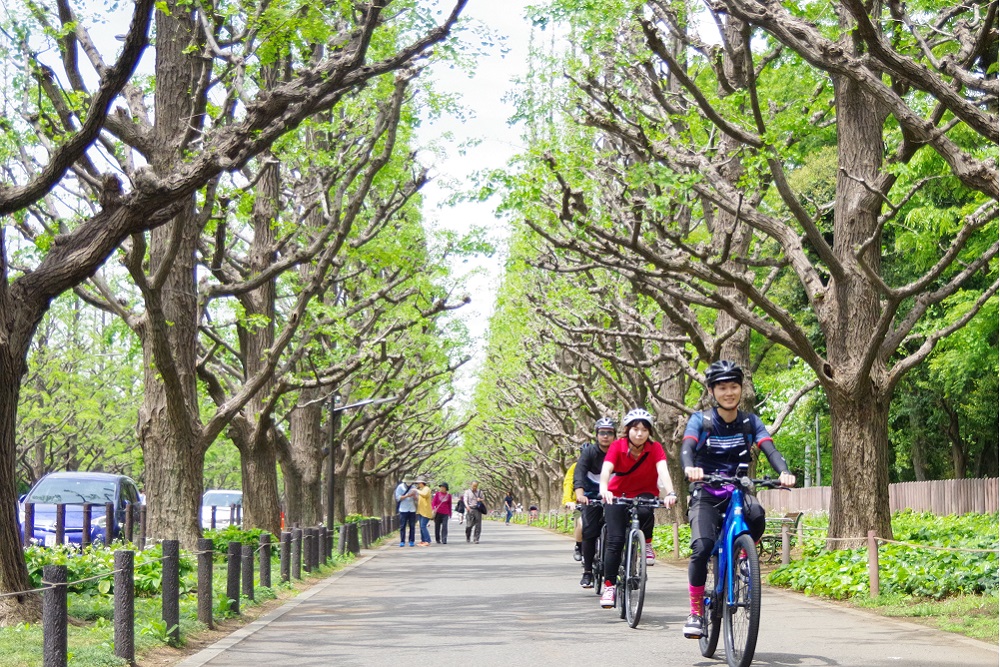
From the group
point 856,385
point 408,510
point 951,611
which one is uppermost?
point 856,385

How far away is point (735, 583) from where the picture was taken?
804 centimetres

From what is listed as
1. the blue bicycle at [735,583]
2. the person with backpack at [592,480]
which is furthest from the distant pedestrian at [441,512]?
the blue bicycle at [735,583]

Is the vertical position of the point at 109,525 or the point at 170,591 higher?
the point at 170,591

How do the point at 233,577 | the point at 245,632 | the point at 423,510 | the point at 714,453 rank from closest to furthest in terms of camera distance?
the point at 714,453
the point at 245,632
the point at 233,577
the point at 423,510

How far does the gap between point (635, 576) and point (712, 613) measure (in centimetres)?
265

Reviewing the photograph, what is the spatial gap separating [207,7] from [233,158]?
11.1 feet

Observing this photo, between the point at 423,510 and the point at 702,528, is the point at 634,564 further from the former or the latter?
the point at 423,510

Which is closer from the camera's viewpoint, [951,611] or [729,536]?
[729,536]

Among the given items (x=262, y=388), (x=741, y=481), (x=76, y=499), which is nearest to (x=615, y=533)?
(x=741, y=481)

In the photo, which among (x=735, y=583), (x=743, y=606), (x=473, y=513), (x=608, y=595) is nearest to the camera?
(x=743, y=606)

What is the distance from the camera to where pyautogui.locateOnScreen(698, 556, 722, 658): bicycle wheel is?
8383mm

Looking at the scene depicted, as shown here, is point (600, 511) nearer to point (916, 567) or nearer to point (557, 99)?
point (916, 567)

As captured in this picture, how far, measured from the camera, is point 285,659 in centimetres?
941

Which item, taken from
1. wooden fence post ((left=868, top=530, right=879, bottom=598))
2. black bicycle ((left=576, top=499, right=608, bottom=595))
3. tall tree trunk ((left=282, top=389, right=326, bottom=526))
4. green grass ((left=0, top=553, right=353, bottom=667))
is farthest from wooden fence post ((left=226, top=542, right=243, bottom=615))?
tall tree trunk ((left=282, top=389, right=326, bottom=526))
